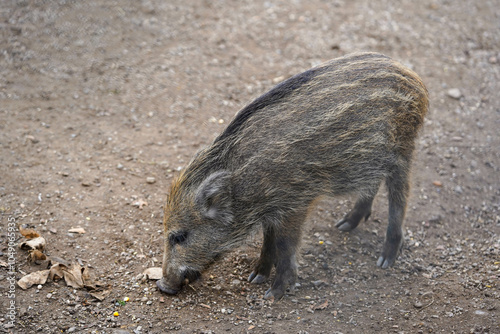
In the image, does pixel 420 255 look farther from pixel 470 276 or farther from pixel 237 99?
pixel 237 99

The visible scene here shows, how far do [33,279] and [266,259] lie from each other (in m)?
2.03

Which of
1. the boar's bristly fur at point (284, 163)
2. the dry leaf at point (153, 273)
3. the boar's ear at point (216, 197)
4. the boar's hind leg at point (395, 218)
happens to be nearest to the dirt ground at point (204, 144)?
the dry leaf at point (153, 273)

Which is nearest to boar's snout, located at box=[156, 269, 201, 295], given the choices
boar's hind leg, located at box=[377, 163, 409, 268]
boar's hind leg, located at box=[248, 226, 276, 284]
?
boar's hind leg, located at box=[248, 226, 276, 284]

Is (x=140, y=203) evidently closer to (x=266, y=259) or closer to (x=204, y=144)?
(x=204, y=144)

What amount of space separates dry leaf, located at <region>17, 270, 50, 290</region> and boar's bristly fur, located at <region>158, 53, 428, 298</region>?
3.25ft

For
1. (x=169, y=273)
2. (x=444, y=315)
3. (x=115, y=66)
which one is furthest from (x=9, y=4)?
(x=444, y=315)

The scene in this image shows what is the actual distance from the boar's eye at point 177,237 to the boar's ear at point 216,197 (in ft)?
0.86

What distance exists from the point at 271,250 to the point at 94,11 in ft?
17.1

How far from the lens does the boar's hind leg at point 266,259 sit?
4684mm

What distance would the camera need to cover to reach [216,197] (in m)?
4.30

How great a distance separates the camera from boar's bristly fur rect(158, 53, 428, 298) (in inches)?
171

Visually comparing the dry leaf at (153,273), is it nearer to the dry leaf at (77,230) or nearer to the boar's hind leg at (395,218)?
the dry leaf at (77,230)

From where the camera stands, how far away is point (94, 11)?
25.8 feet

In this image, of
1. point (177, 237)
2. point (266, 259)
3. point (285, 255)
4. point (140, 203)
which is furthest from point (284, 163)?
point (140, 203)
